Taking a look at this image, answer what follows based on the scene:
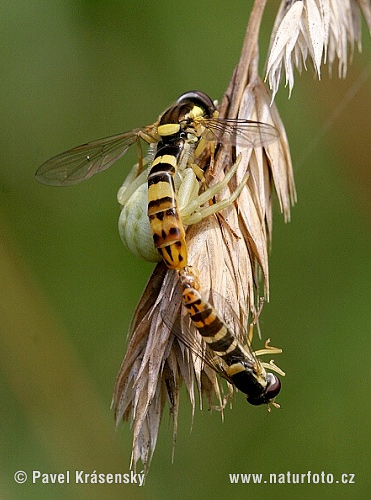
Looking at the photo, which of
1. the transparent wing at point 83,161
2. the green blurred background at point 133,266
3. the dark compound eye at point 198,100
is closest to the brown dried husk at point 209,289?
the dark compound eye at point 198,100

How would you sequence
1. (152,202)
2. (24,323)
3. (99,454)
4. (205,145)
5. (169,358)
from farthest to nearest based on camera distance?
(24,323), (99,454), (205,145), (152,202), (169,358)

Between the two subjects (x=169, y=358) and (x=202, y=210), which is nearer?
(x=169, y=358)

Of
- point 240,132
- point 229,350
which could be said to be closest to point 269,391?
point 229,350

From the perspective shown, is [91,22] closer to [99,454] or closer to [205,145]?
[205,145]

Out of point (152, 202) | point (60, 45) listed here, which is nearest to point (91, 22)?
point (60, 45)

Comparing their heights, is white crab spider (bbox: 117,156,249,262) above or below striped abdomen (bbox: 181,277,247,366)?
above

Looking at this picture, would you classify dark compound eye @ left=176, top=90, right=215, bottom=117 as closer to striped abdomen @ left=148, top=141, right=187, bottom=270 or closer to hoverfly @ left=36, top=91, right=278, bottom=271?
hoverfly @ left=36, top=91, right=278, bottom=271

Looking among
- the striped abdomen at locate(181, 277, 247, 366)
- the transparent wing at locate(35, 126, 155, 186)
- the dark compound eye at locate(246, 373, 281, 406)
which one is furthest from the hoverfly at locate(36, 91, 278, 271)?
the dark compound eye at locate(246, 373, 281, 406)
